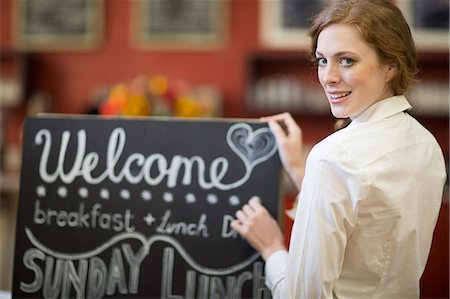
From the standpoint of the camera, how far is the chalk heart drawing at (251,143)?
149cm

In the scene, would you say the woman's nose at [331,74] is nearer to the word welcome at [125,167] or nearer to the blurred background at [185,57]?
the word welcome at [125,167]

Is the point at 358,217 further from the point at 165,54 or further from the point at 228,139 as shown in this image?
the point at 165,54

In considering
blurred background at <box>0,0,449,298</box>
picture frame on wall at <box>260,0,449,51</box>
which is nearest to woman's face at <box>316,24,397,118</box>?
blurred background at <box>0,0,449,298</box>

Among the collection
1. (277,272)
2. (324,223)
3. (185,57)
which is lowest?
(277,272)

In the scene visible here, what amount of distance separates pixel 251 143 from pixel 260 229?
0.75ft

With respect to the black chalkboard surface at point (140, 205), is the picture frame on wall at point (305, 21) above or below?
above

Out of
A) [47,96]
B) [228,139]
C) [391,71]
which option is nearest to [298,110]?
[47,96]

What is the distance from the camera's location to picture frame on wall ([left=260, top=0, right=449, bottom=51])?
15.0 ft

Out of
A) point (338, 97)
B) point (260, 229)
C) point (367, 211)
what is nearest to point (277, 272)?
point (260, 229)

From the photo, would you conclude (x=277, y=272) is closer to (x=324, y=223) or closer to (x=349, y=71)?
(x=324, y=223)

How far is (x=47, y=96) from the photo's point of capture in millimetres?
5066

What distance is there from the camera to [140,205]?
1.51m

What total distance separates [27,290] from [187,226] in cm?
45

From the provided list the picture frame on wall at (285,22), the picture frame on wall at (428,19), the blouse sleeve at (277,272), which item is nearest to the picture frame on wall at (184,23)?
the picture frame on wall at (285,22)
